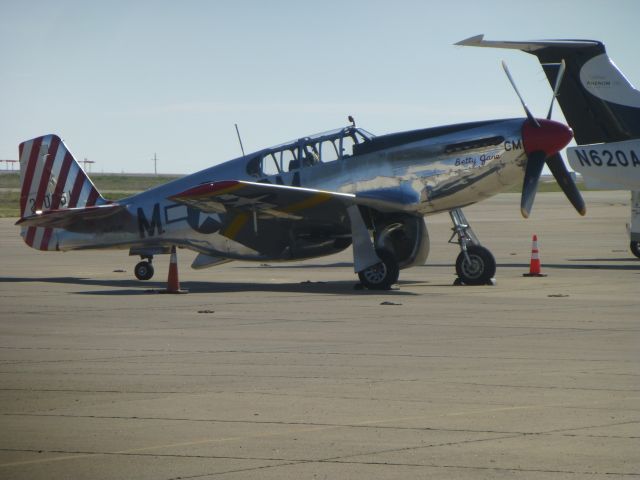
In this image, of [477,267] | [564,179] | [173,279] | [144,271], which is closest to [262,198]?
[173,279]

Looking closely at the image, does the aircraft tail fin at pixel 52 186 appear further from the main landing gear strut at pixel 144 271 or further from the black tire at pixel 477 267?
the black tire at pixel 477 267

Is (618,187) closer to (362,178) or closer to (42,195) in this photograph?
(362,178)

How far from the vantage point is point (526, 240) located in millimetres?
34688

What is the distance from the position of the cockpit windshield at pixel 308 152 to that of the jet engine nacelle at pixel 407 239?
1406 millimetres

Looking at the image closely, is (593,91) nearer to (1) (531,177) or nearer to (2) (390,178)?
(1) (531,177)

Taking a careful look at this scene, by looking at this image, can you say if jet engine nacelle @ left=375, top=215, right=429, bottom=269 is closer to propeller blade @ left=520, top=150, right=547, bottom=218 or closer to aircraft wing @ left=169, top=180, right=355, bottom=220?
aircraft wing @ left=169, top=180, right=355, bottom=220

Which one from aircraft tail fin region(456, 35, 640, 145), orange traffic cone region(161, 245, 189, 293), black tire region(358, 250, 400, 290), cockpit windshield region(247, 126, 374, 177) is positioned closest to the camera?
orange traffic cone region(161, 245, 189, 293)

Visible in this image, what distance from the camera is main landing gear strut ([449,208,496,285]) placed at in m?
18.4

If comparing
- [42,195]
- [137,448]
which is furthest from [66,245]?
[137,448]

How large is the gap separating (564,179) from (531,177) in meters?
1.78

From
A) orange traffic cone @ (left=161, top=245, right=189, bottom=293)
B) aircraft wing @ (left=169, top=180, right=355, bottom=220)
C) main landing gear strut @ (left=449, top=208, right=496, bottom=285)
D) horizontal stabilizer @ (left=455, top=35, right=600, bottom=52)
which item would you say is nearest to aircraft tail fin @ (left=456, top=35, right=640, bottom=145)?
horizontal stabilizer @ (left=455, top=35, right=600, bottom=52)

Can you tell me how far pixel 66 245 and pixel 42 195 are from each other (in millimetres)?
1165

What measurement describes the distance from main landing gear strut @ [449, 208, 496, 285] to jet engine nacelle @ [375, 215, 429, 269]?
604 millimetres

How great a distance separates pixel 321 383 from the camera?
28.7ft
